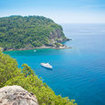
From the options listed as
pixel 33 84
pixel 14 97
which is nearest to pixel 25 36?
pixel 33 84

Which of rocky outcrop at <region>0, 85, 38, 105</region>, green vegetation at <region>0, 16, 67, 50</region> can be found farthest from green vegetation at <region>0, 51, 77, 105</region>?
green vegetation at <region>0, 16, 67, 50</region>

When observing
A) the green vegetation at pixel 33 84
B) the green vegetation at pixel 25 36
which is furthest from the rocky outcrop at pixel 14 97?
the green vegetation at pixel 25 36

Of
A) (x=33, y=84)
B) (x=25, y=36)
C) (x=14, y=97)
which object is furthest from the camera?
(x=25, y=36)

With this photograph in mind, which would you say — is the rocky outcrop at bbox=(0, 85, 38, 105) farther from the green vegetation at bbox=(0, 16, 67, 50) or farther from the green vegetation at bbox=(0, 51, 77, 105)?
Answer: the green vegetation at bbox=(0, 16, 67, 50)

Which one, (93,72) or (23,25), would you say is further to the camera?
(23,25)

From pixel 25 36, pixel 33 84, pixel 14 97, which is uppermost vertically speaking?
pixel 14 97

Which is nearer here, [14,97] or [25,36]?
[14,97]

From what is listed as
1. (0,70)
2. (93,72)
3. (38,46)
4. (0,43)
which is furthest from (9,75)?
(0,43)

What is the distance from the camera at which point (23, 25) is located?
135 meters

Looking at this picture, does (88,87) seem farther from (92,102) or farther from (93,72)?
(93,72)

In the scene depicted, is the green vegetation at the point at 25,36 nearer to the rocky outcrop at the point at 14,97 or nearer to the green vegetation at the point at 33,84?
the green vegetation at the point at 33,84

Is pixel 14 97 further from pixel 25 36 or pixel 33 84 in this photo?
pixel 25 36

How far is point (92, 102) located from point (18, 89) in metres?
28.9

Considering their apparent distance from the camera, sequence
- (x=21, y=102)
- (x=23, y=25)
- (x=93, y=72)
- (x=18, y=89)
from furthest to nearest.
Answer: (x=23, y=25), (x=93, y=72), (x=18, y=89), (x=21, y=102)
